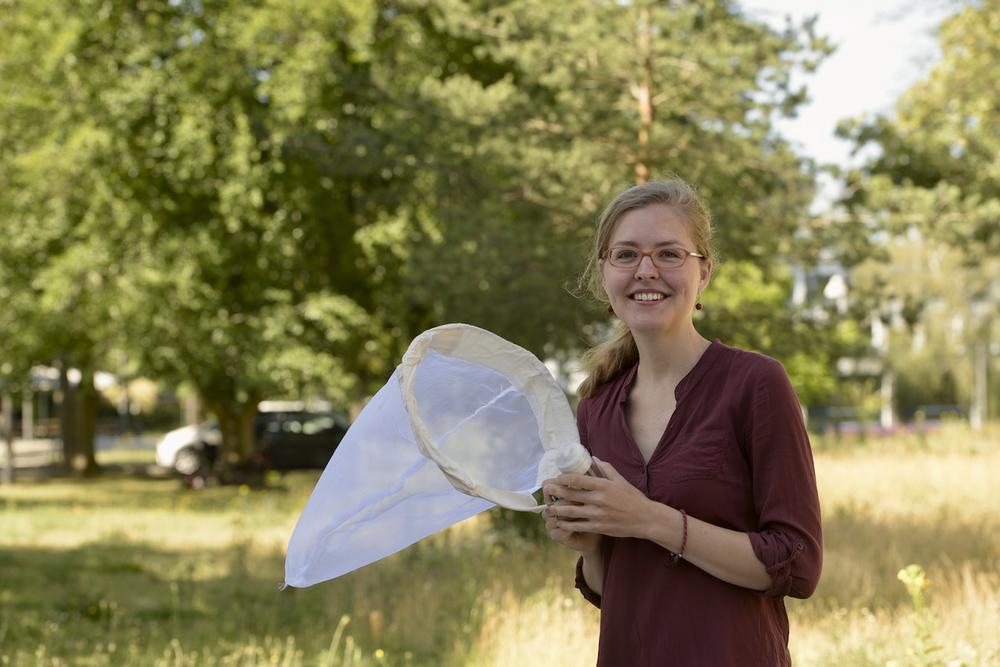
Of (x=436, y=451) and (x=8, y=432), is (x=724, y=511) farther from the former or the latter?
(x=8, y=432)

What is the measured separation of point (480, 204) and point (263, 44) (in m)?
5.85

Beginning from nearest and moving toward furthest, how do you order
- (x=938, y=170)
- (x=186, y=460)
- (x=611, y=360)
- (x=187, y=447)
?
(x=611, y=360) < (x=938, y=170) < (x=186, y=460) < (x=187, y=447)

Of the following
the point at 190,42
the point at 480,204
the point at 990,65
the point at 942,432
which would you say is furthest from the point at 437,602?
the point at 942,432

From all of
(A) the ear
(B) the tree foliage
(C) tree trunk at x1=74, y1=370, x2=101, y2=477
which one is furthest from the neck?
(C) tree trunk at x1=74, y1=370, x2=101, y2=477

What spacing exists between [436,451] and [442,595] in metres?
6.33

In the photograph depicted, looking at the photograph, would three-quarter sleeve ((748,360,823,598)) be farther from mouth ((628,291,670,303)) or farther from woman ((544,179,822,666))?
mouth ((628,291,670,303))

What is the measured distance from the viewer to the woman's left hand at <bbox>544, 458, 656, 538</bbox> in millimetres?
2100

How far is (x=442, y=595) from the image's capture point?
8289 millimetres

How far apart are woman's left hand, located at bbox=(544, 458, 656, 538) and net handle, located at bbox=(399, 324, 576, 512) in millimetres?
81

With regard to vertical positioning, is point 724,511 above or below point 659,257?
below

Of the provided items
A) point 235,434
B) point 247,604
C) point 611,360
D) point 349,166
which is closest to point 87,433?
point 235,434

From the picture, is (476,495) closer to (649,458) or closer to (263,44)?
(649,458)

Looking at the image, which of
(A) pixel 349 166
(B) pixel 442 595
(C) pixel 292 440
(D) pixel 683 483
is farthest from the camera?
(C) pixel 292 440

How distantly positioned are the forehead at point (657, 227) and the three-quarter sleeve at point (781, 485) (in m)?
0.34
